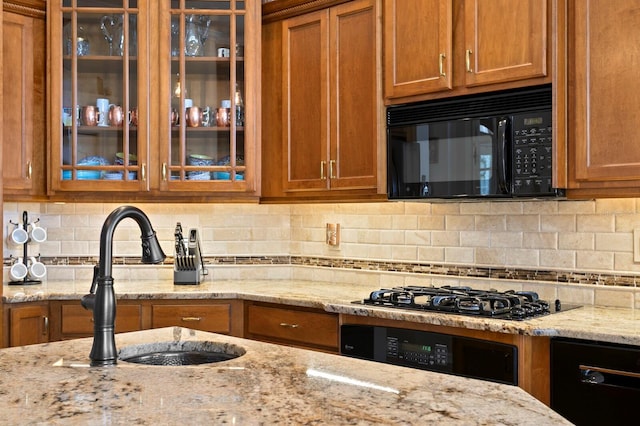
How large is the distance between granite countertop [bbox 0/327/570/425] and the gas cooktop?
3.39 feet

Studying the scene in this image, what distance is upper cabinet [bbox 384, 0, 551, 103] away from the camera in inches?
110

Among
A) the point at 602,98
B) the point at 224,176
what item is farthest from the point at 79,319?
the point at 602,98

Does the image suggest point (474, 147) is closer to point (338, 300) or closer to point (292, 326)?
point (338, 300)

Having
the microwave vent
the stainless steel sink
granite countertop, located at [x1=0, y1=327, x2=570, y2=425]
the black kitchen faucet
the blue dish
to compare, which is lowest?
the stainless steel sink

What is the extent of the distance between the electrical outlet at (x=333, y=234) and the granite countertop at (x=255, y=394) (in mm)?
2092

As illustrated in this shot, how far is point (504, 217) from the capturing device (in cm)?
325

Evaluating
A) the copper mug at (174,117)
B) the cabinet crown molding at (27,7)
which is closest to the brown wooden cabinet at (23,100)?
the cabinet crown molding at (27,7)

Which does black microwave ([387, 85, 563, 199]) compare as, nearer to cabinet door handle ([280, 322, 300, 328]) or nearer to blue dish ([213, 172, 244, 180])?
cabinet door handle ([280, 322, 300, 328])

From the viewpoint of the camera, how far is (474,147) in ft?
9.70

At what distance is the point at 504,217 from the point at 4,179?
2.42 meters

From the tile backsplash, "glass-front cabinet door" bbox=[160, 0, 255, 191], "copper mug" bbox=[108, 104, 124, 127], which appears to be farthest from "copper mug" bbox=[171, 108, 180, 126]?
the tile backsplash

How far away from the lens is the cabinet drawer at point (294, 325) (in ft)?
10.3

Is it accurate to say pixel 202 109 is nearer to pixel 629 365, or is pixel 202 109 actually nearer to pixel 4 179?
pixel 4 179

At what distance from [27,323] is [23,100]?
114 centimetres
